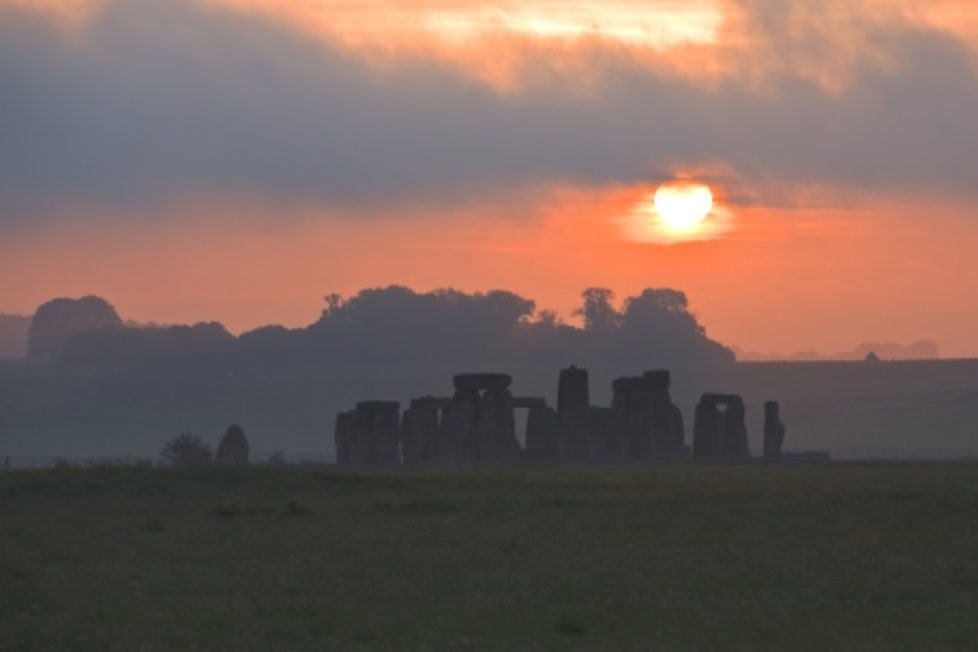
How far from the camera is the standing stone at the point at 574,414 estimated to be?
249 ft

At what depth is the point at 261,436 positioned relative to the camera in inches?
6654

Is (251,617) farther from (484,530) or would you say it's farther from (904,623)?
(484,530)

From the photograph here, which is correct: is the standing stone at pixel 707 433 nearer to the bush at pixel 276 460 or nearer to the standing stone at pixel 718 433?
the standing stone at pixel 718 433

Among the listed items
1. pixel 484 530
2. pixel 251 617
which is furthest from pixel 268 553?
pixel 251 617

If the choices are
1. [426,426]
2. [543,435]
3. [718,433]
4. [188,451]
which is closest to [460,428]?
[426,426]

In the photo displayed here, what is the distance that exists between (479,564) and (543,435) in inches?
1834

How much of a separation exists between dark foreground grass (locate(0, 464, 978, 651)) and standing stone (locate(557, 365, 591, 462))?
31.1 metres

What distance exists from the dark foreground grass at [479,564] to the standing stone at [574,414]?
3106cm

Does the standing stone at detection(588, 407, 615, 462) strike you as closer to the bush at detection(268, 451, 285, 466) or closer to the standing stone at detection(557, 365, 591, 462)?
the standing stone at detection(557, 365, 591, 462)

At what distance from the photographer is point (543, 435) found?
2972 inches

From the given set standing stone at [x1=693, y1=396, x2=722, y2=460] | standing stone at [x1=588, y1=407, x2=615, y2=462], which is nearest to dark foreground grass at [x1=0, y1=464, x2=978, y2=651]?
standing stone at [x1=588, y1=407, x2=615, y2=462]

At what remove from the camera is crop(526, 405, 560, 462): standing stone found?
74.5 metres

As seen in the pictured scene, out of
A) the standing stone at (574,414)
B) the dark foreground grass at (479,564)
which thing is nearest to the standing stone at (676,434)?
the standing stone at (574,414)

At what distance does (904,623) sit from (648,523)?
11.0 m
